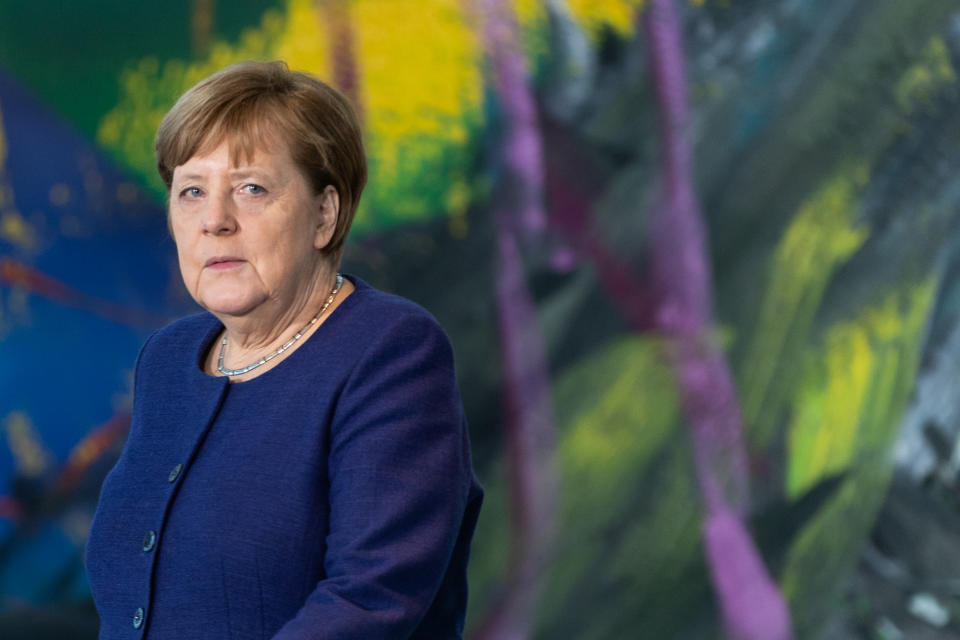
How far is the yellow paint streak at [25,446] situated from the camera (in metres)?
3.53

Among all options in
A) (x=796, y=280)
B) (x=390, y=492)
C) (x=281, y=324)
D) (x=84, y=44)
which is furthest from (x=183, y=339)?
(x=796, y=280)

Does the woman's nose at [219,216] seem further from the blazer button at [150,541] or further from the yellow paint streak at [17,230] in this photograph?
the yellow paint streak at [17,230]

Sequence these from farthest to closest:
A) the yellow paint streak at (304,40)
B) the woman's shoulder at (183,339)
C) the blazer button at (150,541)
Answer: the yellow paint streak at (304,40) → the woman's shoulder at (183,339) → the blazer button at (150,541)

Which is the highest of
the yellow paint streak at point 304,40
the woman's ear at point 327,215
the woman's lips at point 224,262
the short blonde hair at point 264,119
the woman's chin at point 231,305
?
the yellow paint streak at point 304,40

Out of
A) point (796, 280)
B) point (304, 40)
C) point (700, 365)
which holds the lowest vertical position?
point (700, 365)

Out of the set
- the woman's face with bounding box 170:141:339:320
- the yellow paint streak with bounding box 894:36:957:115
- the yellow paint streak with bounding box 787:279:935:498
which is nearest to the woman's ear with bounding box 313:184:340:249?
the woman's face with bounding box 170:141:339:320

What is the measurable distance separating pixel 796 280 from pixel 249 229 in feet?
9.03

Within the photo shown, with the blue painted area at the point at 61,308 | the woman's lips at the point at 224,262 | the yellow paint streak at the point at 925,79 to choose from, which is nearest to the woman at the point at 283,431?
the woman's lips at the point at 224,262

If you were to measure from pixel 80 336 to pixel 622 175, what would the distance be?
177 cm

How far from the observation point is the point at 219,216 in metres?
1.21

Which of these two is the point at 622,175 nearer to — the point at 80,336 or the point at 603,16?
the point at 603,16

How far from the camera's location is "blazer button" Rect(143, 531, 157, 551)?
1183mm

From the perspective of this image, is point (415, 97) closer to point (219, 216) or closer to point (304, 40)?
point (304, 40)

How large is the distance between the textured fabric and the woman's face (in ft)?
0.24
